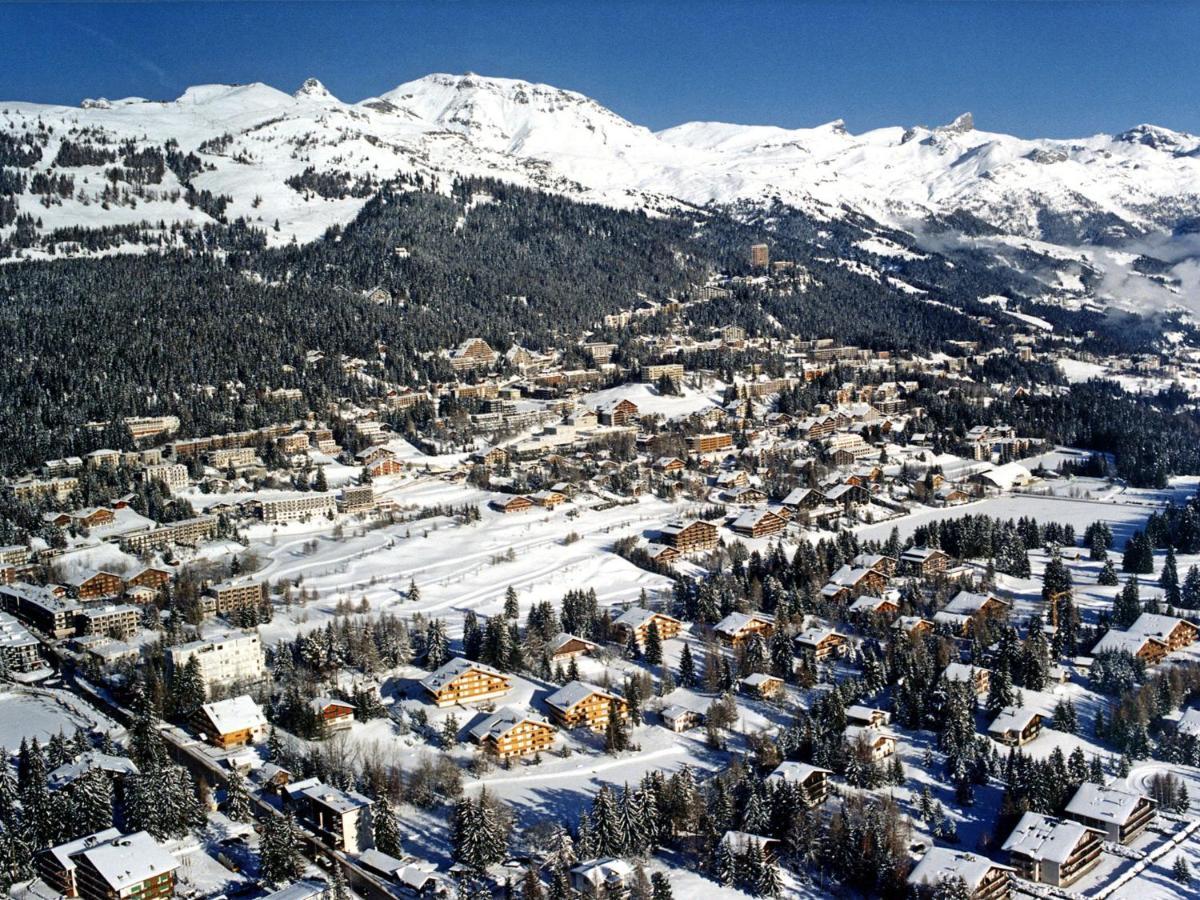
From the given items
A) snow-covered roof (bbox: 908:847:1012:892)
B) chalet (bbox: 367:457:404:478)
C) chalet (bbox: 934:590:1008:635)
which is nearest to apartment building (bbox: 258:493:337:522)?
chalet (bbox: 367:457:404:478)

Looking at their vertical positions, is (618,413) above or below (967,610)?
above

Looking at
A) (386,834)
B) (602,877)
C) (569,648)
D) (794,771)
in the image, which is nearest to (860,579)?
(569,648)

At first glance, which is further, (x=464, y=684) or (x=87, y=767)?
(x=464, y=684)

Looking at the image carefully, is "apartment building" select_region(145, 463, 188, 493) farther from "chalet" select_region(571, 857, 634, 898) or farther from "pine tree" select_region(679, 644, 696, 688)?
"chalet" select_region(571, 857, 634, 898)

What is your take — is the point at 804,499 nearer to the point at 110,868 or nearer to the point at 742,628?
the point at 742,628

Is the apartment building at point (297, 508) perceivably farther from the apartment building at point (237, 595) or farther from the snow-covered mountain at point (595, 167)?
the snow-covered mountain at point (595, 167)

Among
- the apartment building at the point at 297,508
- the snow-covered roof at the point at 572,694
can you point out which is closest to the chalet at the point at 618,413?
the apartment building at the point at 297,508

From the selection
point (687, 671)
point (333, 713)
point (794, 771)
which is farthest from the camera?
point (687, 671)

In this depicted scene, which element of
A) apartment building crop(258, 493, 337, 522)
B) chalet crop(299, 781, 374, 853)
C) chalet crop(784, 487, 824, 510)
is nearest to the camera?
Answer: chalet crop(299, 781, 374, 853)
